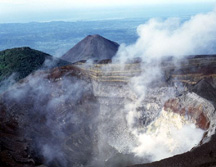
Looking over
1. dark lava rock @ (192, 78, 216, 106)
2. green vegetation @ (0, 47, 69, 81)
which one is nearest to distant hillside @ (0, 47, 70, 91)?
green vegetation @ (0, 47, 69, 81)

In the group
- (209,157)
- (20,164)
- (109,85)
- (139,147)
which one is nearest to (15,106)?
(20,164)

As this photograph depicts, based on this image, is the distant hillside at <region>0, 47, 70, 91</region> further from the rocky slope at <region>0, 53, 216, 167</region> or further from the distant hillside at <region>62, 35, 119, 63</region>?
the rocky slope at <region>0, 53, 216, 167</region>

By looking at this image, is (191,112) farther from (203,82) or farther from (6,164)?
(6,164)

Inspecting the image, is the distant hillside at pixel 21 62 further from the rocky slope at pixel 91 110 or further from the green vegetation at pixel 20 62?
the rocky slope at pixel 91 110

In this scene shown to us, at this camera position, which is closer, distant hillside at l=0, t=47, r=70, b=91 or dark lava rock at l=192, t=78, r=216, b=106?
dark lava rock at l=192, t=78, r=216, b=106

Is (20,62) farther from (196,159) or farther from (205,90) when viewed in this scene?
(196,159)

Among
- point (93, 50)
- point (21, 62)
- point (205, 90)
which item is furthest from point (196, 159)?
point (93, 50)

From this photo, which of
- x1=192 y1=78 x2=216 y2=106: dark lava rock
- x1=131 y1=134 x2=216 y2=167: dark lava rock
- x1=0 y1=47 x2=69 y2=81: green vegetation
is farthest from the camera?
x1=0 y1=47 x2=69 y2=81: green vegetation
